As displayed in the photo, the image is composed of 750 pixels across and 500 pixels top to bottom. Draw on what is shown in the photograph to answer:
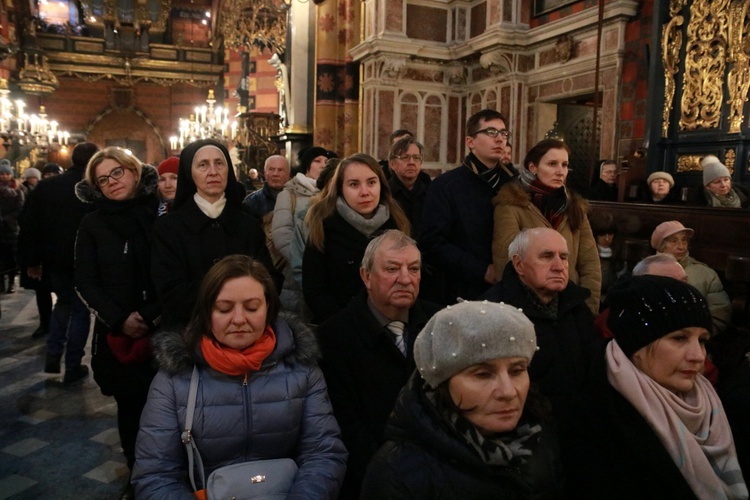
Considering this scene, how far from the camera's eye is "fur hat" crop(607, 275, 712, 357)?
5.04ft

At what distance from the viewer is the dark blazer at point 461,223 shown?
115 inches

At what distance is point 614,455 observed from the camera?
59.2 inches

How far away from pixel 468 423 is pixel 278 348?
84 cm

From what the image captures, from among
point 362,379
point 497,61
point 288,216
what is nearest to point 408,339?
point 362,379

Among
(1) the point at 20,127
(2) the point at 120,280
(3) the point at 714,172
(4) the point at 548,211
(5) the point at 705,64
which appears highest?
(1) the point at 20,127

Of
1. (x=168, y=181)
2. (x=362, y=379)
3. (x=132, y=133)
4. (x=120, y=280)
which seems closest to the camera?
(x=362, y=379)

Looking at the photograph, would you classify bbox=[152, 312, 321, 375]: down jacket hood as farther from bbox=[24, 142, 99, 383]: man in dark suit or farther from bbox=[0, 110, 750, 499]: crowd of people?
bbox=[24, 142, 99, 383]: man in dark suit

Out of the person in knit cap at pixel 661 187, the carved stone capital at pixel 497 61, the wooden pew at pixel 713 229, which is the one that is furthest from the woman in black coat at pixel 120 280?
the carved stone capital at pixel 497 61

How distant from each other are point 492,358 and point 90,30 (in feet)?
84.0

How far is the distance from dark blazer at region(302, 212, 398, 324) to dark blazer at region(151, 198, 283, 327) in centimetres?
30

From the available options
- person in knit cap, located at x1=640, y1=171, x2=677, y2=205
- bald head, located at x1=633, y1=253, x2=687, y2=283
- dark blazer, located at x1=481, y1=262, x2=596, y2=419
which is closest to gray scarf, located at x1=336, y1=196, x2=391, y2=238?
dark blazer, located at x1=481, y1=262, x2=596, y2=419

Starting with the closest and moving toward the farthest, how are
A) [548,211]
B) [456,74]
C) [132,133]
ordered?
[548,211], [456,74], [132,133]

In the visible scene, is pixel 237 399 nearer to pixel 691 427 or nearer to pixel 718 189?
pixel 691 427

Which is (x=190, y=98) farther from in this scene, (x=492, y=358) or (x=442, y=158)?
(x=492, y=358)
